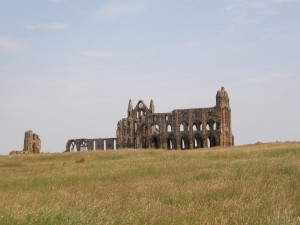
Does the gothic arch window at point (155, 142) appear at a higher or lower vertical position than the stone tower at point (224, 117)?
lower

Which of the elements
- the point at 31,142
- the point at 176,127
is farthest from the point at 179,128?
the point at 31,142

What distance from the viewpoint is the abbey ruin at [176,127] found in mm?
76875

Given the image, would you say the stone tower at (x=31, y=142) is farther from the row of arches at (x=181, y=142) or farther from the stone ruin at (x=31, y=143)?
the row of arches at (x=181, y=142)

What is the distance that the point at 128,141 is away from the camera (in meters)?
87.2

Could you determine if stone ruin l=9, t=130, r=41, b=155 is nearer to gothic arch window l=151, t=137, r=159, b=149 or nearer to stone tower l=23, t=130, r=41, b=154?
stone tower l=23, t=130, r=41, b=154

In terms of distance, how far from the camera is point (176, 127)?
80438 mm

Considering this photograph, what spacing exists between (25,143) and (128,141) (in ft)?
67.0

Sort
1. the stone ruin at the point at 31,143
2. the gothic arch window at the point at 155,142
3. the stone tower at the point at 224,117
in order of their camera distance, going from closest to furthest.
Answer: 1. the stone tower at the point at 224,117
2. the gothic arch window at the point at 155,142
3. the stone ruin at the point at 31,143

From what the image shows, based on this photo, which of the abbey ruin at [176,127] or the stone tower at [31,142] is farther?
the stone tower at [31,142]

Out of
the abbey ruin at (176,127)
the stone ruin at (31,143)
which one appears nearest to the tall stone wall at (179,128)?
the abbey ruin at (176,127)

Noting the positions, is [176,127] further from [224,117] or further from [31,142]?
[31,142]

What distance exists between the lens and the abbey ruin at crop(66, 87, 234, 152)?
76.9 meters

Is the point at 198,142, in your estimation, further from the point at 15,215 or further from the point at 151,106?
the point at 15,215

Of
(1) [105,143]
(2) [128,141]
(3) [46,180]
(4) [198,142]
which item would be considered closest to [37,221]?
(3) [46,180]
